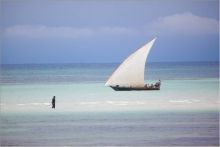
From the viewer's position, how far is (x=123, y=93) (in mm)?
10523

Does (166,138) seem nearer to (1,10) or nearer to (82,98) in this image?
(1,10)

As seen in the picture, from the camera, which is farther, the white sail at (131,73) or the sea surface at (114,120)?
the white sail at (131,73)

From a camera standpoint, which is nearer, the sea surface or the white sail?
the sea surface

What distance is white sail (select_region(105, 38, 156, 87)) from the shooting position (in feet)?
32.3

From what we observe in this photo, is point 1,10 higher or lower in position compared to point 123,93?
higher

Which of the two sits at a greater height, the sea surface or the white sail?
the white sail

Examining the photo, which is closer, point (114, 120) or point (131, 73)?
point (114, 120)

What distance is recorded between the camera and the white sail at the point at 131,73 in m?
9.84

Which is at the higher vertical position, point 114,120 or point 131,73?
point 131,73

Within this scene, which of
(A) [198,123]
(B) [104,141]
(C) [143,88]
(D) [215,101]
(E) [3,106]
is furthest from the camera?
(C) [143,88]

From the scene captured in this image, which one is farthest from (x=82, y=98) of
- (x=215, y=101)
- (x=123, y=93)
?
(x=215, y=101)

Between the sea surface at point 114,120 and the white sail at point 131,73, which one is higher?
the white sail at point 131,73

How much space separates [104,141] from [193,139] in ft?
3.55

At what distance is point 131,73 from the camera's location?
10.1 meters
